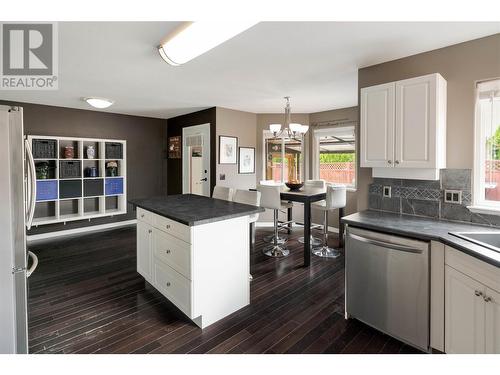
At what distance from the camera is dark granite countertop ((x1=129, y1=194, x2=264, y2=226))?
6.95 feet

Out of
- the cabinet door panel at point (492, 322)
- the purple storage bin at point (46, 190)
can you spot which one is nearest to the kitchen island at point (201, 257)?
the cabinet door panel at point (492, 322)

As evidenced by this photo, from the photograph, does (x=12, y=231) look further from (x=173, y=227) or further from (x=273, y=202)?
(x=273, y=202)

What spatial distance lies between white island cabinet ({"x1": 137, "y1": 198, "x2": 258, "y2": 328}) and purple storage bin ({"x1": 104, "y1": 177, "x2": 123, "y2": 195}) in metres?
2.91

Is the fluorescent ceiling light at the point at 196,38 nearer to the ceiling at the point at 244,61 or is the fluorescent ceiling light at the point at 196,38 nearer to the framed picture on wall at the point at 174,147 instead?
the ceiling at the point at 244,61

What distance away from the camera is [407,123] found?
2.18 metres

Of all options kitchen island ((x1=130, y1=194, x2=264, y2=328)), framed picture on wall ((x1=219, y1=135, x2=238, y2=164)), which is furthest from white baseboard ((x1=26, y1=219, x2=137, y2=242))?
kitchen island ((x1=130, y1=194, x2=264, y2=328))

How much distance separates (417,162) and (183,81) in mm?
2638

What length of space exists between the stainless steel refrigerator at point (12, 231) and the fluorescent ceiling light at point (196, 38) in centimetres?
110

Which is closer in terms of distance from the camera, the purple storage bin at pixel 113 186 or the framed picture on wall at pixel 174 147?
the purple storage bin at pixel 113 186

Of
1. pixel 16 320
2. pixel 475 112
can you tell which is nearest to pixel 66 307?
pixel 16 320

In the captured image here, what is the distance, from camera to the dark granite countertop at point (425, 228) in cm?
145

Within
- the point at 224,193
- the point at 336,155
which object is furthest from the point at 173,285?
the point at 336,155

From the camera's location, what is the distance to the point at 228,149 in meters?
4.90
